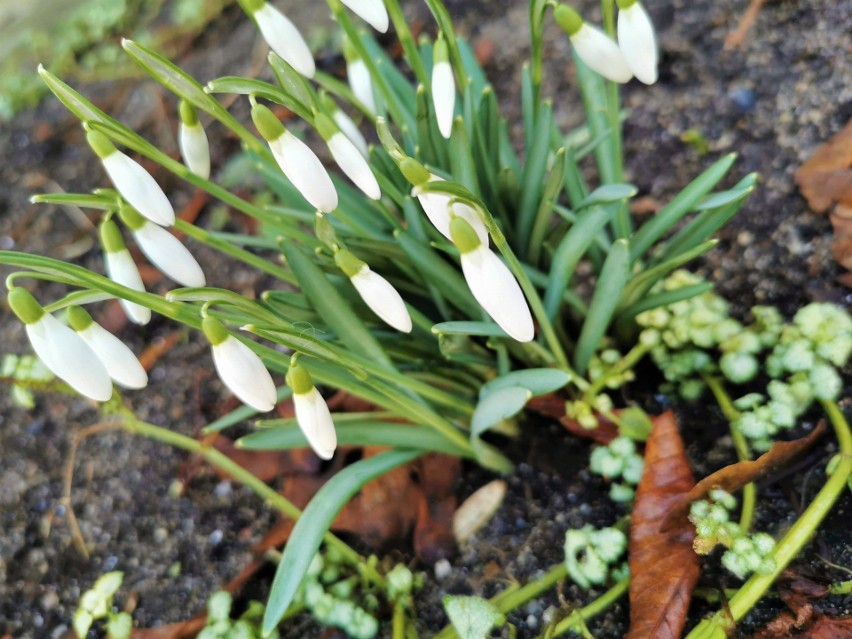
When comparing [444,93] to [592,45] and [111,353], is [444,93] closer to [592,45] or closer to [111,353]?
[592,45]

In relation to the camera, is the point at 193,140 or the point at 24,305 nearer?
the point at 24,305

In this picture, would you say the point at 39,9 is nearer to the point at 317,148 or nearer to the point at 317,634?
the point at 317,148

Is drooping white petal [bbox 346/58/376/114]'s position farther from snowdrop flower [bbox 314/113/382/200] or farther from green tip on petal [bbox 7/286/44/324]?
green tip on petal [bbox 7/286/44/324]

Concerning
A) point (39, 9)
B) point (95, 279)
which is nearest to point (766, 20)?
point (95, 279)

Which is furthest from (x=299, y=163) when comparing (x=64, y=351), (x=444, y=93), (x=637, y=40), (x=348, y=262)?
(x=637, y=40)

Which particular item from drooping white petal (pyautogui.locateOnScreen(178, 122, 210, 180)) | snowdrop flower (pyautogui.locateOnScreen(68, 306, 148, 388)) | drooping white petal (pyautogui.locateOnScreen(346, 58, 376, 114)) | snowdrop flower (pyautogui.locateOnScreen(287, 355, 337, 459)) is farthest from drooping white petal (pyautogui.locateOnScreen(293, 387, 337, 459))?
drooping white petal (pyautogui.locateOnScreen(346, 58, 376, 114))
